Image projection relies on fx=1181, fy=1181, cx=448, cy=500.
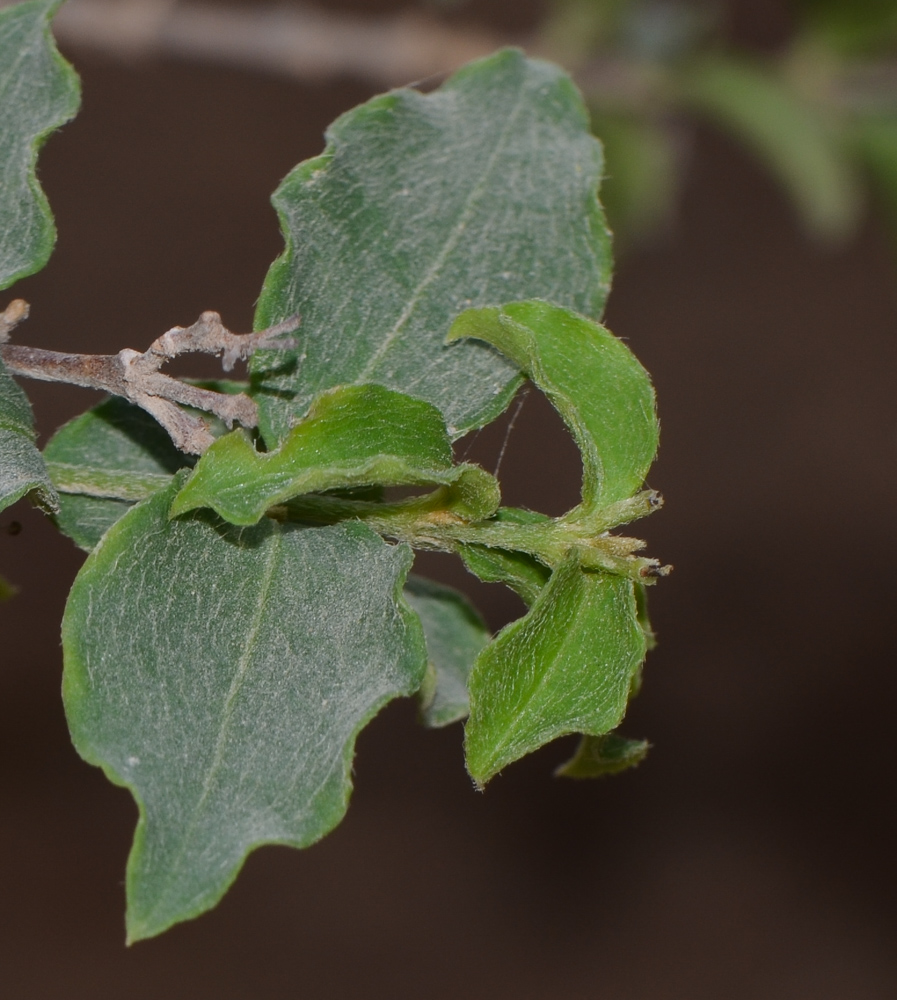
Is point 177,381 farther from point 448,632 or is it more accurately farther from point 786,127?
point 786,127

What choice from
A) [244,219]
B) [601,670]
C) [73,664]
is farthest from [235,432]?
[244,219]

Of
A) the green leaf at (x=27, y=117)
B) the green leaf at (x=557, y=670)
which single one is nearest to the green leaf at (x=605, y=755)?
the green leaf at (x=557, y=670)

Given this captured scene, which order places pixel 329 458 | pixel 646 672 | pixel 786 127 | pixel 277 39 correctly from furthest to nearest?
pixel 646 672, pixel 786 127, pixel 277 39, pixel 329 458

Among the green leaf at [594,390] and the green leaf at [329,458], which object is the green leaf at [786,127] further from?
the green leaf at [329,458]

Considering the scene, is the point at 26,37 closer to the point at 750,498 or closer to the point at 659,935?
the point at 750,498

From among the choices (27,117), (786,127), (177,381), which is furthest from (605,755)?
(786,127)
